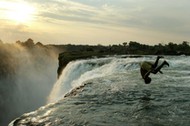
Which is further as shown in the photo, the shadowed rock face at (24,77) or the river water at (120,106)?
the shadowed rock face at (24,77)

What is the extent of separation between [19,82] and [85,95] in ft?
283

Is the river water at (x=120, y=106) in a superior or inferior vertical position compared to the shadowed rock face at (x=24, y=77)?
superior

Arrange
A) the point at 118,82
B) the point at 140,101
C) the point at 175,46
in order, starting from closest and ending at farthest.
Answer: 1. the point at 140,101
2. the point at 118,82
3. the point at 175,46

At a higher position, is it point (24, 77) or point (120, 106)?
point (120, 106)

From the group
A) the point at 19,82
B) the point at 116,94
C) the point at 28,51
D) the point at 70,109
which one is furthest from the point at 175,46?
the point at 28,51

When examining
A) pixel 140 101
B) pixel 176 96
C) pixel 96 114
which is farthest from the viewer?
pixel 176 96

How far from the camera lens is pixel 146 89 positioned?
21.0 meters

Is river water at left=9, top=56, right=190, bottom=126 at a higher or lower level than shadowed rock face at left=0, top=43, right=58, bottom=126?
higher

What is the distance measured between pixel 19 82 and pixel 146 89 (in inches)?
3360

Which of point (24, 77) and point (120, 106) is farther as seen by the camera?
point (24, 77)

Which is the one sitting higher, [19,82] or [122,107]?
[122,107]

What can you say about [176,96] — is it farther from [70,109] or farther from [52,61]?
[52,61]

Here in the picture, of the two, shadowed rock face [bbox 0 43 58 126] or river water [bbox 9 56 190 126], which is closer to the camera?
river water [bbox 9 56 190 126]

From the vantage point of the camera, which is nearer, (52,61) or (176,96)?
(176,96)
